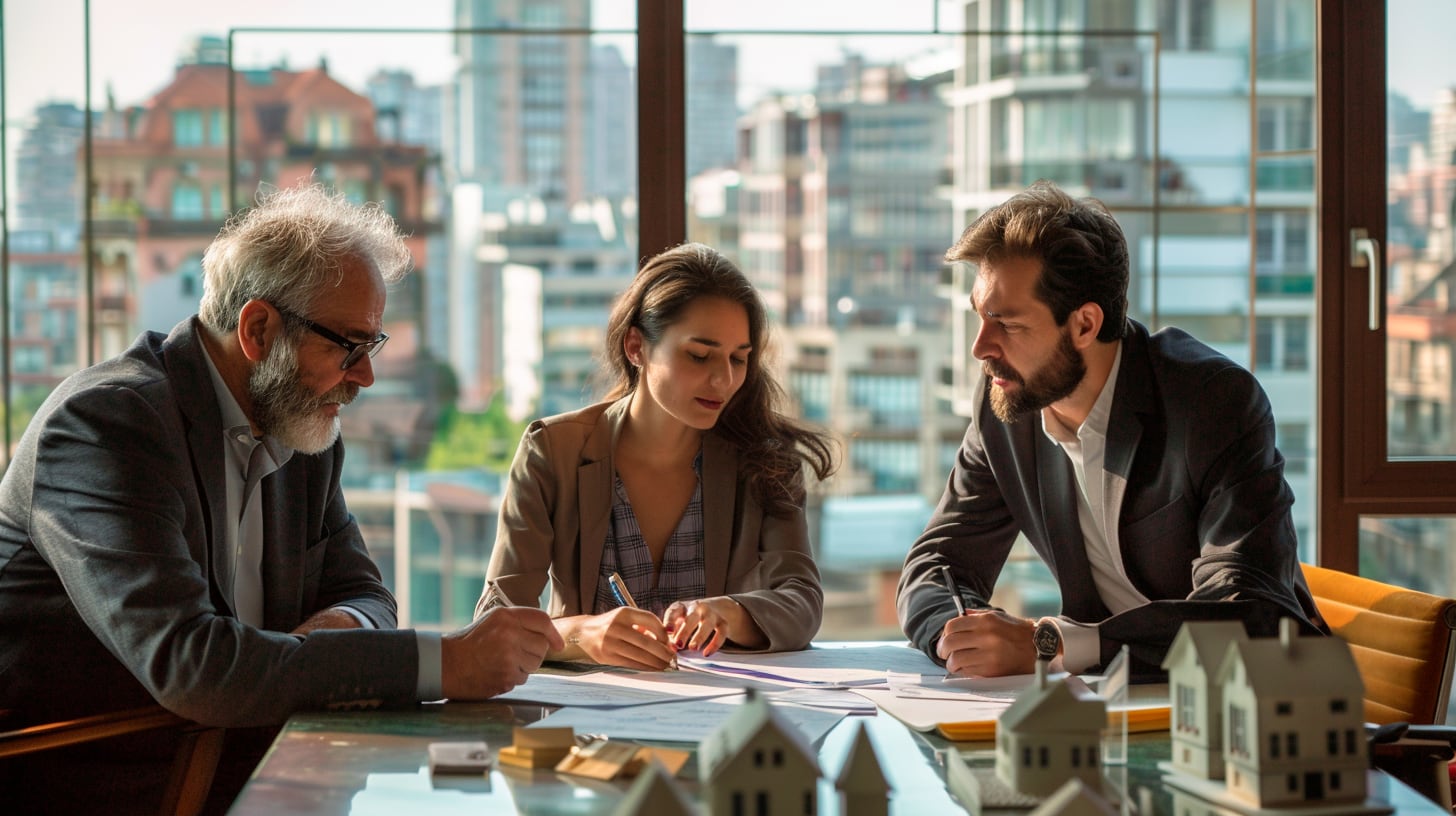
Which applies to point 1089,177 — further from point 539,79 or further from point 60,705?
point 60,705

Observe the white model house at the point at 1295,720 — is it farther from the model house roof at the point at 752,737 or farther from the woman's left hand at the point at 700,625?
the woman's left hand at the point at 700,625

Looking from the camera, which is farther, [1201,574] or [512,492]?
[512,492]

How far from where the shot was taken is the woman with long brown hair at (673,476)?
254 cm

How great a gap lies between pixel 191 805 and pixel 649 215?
179cm

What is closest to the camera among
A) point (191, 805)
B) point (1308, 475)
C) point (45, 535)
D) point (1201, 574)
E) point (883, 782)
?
point (883, 782)

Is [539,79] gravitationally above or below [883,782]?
above

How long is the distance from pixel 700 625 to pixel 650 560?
0.42 meters

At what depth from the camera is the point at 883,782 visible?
4.18ft

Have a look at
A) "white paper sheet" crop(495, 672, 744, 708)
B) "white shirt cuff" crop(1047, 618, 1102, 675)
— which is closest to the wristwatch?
"white shirt cuff" crop(1047, 618, 1102, 675)

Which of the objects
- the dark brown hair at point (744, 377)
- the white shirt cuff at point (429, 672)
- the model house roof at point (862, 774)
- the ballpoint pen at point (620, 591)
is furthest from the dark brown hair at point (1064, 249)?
the model house roof at point (862, 774)

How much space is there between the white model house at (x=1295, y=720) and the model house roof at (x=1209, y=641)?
41 millimetres

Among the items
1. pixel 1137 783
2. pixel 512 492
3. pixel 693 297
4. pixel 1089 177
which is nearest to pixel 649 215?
pixel 693 297

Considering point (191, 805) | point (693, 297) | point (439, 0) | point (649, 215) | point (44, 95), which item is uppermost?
point (439, 0)

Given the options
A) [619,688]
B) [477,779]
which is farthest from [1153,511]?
[477,779]
